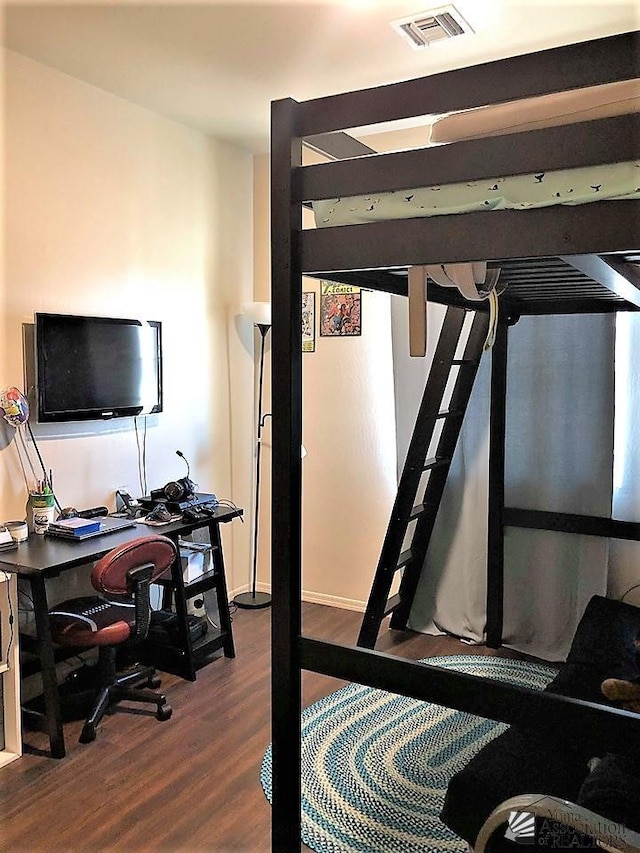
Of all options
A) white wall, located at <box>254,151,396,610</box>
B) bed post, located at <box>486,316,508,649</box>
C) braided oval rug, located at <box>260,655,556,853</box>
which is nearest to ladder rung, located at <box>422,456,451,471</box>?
bed post, located at <box>486,316,508,649</box>

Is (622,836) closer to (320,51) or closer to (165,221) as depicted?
(320,51)

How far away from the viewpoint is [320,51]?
2.90 meters

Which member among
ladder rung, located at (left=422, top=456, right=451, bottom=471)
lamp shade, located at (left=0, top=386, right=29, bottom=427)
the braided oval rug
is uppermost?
lamp shade, located at (left=0, top=386, right=29, bottom=427)

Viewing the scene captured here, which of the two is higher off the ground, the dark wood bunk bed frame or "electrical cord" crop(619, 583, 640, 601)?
the dark wood bunk bed frame

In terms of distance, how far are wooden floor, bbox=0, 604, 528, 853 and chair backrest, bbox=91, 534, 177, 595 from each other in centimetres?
59

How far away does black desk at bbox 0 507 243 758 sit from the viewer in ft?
8.61

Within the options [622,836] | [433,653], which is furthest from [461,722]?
[622,836]

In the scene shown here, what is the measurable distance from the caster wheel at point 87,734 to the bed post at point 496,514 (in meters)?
1.96

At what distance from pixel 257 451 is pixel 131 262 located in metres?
1.43

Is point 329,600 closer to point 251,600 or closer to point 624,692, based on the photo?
Answer: point 251,600

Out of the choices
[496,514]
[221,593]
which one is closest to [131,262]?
[221,593]

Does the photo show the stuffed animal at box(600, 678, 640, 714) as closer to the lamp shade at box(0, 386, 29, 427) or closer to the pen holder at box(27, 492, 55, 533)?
the pen holder at box(27, 492, 55, 533)

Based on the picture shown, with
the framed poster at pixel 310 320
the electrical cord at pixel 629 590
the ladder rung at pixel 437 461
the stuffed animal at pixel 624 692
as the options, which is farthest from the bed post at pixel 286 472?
the framed poster at pixel 310 320

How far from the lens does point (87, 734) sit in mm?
2734
